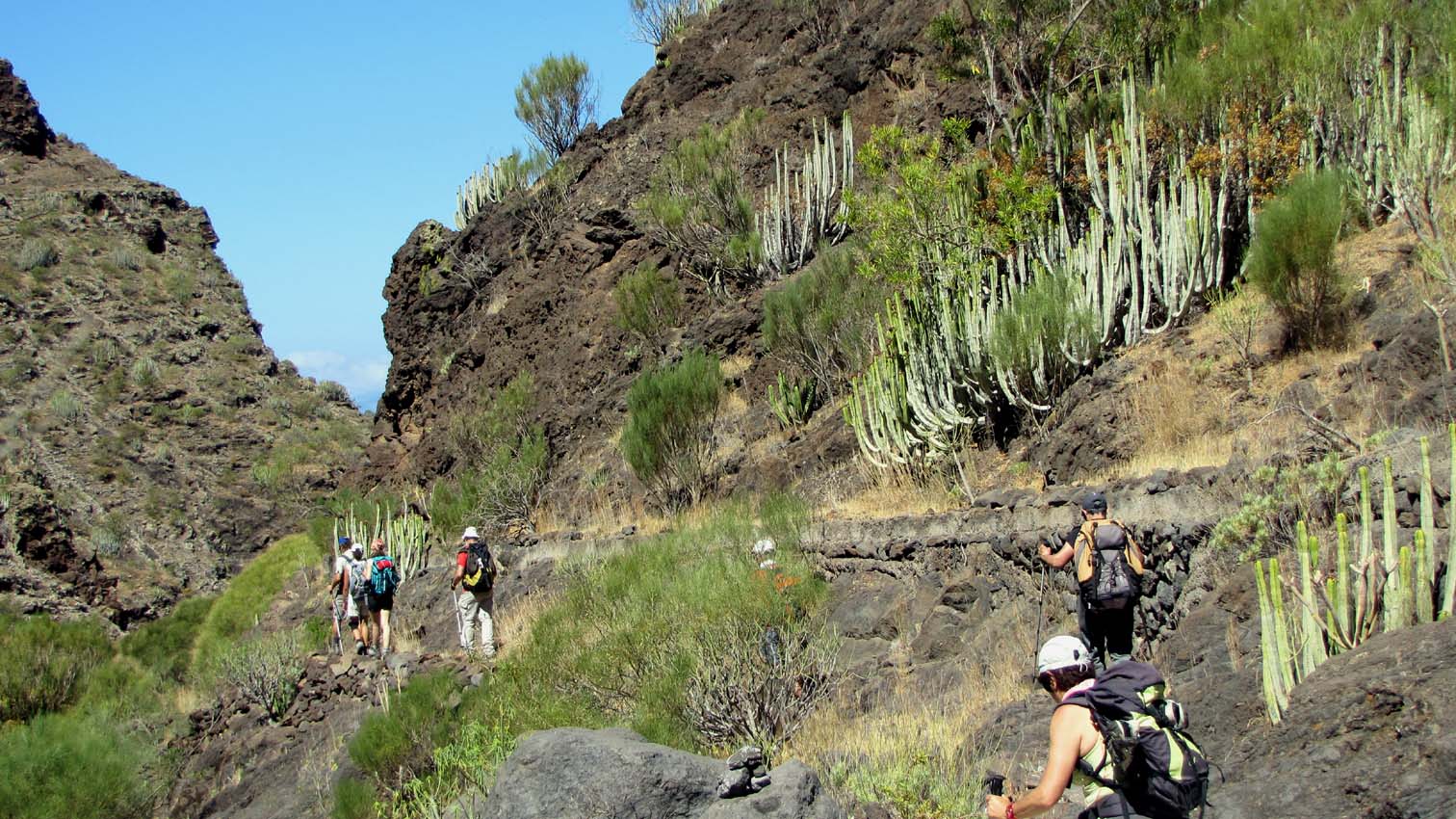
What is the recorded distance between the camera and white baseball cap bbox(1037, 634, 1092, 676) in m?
4.01

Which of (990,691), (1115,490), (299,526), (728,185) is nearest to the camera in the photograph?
(990,691)

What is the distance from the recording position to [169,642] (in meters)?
22.2

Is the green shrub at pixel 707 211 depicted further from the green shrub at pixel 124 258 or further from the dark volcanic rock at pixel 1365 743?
the green shrub at pixel 124 258

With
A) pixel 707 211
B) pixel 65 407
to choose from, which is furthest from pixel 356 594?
pixel 65 407

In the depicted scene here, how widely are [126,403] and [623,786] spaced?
34.9 meters

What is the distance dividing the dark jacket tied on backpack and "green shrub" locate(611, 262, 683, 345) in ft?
60.7

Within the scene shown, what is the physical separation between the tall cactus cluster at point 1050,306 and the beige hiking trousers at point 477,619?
457 cm

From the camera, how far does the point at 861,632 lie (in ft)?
28.9

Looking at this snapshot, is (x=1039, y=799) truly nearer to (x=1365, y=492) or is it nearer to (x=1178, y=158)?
(x=1365, y=492)

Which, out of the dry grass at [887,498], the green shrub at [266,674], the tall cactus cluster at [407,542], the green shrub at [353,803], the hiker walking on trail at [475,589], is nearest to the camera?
the green shrub at [353,803]

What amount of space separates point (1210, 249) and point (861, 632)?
5.43 m

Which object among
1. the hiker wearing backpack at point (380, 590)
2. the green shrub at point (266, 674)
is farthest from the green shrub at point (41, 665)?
the hiker wearing backpack at point (380, 590)

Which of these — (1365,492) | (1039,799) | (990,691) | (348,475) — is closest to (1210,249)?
(990,691)

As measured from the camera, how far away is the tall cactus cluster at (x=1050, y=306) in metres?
10.8
